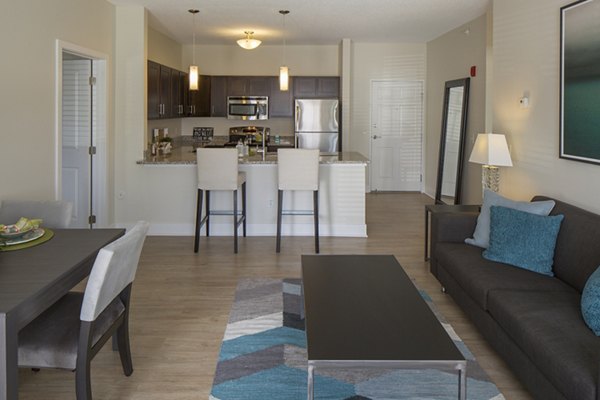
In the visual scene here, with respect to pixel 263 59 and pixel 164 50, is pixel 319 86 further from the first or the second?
pixel 164 50

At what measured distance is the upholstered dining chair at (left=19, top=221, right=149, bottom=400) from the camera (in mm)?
2297

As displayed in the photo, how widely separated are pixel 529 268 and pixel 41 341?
2.77m

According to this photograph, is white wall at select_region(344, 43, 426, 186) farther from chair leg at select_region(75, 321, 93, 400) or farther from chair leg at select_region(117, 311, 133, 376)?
chair leg at select_region(75, 321, 93, 400)

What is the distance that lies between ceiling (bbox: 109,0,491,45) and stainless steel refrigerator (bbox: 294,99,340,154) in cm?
105

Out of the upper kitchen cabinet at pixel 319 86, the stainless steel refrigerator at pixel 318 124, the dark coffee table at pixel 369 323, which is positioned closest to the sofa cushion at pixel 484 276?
the dark coffee table at pixel 369 323

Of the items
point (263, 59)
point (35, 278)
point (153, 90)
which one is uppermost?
point (263, 59)

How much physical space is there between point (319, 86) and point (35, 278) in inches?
304

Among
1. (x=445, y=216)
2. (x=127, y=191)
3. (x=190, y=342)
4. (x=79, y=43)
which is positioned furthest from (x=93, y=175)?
(x=445, y=216)

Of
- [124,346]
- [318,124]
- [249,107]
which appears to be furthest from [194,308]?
[249,107]

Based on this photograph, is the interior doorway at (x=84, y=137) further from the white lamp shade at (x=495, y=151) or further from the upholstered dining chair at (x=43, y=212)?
the white lamp shade at (x=495, y=151)

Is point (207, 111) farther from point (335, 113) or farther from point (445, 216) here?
point (445, 216)

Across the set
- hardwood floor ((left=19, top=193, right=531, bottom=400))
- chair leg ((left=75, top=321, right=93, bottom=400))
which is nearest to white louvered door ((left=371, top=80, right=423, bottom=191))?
hardwood floor ((left=19, top=193, right=531, bottom=400))

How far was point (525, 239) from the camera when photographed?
357cm

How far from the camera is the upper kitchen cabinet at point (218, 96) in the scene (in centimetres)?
969
